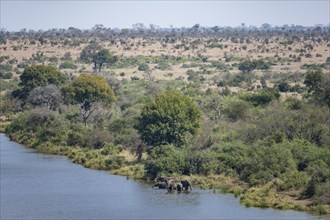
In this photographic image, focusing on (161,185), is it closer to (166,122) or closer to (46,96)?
(166,122)

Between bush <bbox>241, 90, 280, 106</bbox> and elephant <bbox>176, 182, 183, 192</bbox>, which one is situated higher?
bush <bbox>241, 90, 280, 106</bbox>

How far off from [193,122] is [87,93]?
679 inches

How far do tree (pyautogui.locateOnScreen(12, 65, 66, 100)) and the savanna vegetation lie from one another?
0.33 ft

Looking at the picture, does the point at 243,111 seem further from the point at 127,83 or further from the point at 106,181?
the point at 127,83

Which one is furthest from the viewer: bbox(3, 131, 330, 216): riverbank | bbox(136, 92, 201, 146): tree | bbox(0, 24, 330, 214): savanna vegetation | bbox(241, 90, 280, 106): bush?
bbox(241, 90, 280, 106): bush

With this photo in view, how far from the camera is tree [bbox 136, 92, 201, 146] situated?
5643 cm

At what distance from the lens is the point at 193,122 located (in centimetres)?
5791

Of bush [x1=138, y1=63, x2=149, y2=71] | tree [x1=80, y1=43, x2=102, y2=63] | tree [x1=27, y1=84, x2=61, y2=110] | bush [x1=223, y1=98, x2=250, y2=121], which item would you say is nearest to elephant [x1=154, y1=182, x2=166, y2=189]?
bush [x1=223, y1=98, x2=250, y2=121]

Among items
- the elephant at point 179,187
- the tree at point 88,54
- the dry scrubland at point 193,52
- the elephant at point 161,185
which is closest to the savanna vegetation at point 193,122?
the dry scrubland at point 193,52

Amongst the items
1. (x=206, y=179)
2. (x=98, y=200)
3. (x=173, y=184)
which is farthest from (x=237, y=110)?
(x=98, y=200)

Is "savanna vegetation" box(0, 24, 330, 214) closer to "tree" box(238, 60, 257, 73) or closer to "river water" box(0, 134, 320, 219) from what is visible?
"tree" box(238, 60, 257, 73)

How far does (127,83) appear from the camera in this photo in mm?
103875

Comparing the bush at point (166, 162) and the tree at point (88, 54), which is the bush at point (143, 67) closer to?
the tree at point (88, 54)

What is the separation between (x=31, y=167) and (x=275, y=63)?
231ft
